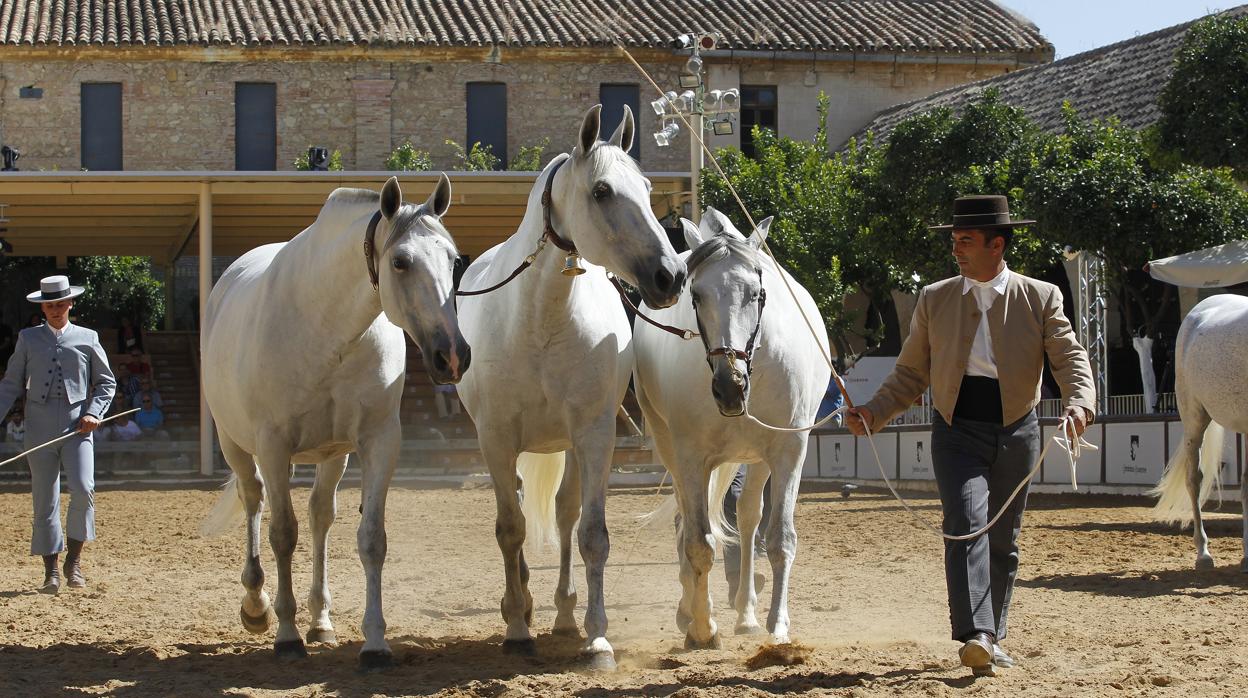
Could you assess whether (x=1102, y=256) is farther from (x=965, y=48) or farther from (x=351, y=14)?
(x=351, y=14)

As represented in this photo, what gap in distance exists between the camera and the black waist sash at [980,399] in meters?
5.82

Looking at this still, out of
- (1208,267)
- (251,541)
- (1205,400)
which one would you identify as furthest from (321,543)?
(1208,267)

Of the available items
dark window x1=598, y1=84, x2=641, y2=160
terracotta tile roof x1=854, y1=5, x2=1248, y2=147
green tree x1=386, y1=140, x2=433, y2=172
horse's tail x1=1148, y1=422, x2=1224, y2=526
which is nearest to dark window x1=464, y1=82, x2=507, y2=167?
green tree x1=386, y1=140, x2=433, y2=172

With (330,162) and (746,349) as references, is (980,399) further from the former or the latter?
(330,162)

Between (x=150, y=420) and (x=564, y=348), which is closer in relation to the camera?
(x=564, y=348)

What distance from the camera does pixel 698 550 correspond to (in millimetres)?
6824

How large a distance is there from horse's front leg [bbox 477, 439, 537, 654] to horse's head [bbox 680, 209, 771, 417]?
110 cm

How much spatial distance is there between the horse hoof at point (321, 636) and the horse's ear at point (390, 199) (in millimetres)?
2277

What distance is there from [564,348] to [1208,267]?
10.3 m

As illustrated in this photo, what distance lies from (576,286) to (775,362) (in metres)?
1.10

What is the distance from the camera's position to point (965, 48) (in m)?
34.6

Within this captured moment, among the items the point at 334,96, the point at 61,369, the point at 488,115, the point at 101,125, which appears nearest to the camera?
the point at 61,369

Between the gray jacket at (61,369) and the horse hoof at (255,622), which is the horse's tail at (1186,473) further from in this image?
the gray jacket at (61,369)

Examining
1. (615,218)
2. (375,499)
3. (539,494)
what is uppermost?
(615,218)
